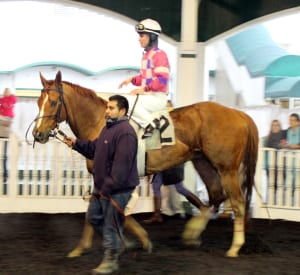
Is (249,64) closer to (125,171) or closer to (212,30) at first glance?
(212,30)

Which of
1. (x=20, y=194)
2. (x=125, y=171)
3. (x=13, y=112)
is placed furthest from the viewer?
(x=13, y=112)

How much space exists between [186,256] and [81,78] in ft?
24.7

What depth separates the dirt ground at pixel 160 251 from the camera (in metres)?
4.59

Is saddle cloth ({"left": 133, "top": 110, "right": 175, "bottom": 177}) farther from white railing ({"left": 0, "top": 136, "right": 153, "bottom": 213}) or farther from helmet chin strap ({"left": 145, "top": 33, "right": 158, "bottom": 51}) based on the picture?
white railing ({"left": 0, "top": 136, "right": 153, "bottom": 213})

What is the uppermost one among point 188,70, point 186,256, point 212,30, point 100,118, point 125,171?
point 212,30

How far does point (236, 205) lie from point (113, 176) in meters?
1.73

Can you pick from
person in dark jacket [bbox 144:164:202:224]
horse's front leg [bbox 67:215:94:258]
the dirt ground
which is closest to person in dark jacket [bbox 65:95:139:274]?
the dirt ground

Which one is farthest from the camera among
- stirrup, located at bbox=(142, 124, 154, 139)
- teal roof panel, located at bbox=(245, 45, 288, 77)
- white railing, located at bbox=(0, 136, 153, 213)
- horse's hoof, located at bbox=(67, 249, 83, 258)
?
teal roof panel, located at bbox=(245, 45, 288, 77)

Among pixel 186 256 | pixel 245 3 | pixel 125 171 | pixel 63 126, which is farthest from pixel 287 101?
pixel 125 171

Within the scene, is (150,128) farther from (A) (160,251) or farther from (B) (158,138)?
(A) (160,251)

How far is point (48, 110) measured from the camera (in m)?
5.02

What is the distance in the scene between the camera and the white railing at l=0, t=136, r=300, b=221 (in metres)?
7.49

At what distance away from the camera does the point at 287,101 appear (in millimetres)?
9859

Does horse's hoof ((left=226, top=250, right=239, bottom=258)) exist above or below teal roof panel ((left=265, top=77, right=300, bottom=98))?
below
